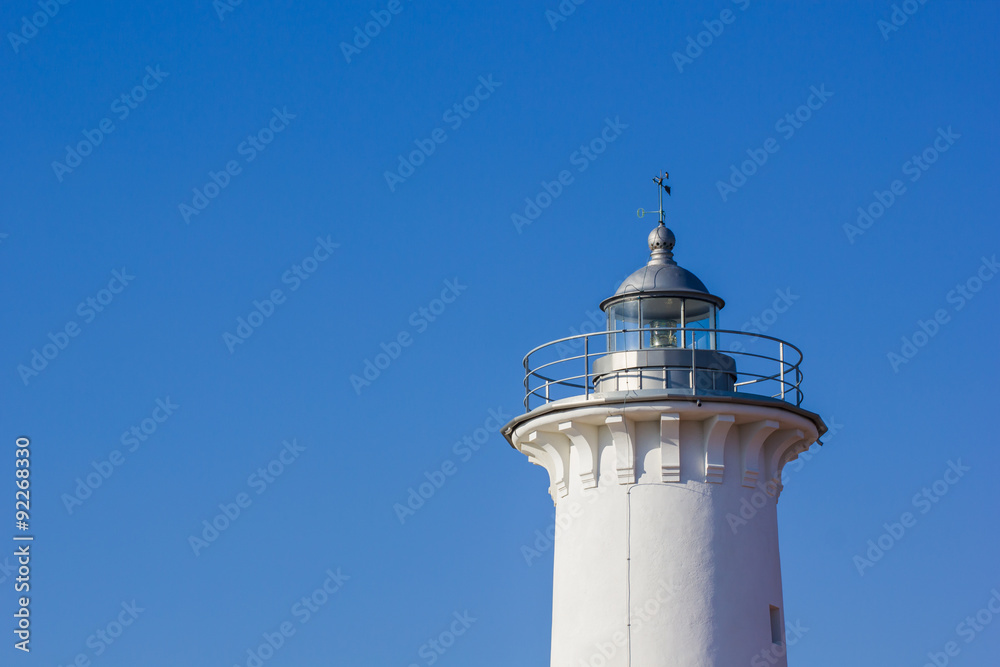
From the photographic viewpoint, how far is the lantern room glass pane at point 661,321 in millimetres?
21766

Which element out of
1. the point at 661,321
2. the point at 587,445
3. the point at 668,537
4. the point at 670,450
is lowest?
the point at 668,537

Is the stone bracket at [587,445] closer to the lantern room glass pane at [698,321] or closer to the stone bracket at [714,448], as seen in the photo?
the stone bracket at [714,448]

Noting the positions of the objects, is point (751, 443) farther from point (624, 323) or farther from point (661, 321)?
point (624, 323)

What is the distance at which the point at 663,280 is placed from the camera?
21734 mm

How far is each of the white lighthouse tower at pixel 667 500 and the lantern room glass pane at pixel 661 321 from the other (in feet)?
0.40

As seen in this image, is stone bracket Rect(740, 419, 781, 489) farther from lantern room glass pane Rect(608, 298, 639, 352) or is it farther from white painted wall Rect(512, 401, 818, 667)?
lantern room glass pane Rect(608, 298, 639, 352)

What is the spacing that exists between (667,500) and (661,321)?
8.81 ft

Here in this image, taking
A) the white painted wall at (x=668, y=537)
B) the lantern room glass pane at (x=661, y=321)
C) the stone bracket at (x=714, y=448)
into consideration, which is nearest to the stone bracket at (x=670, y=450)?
the white painted wall at (x=668, y=537)

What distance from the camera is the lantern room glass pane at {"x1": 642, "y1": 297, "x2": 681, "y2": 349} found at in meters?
21.8

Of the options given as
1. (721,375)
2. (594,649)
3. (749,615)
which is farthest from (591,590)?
(721,375)

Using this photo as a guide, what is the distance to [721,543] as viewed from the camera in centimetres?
2050

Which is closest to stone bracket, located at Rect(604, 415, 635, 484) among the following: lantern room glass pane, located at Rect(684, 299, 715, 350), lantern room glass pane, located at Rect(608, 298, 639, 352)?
lantern room glass pane, located at Rect(608, 298, 639, 352)

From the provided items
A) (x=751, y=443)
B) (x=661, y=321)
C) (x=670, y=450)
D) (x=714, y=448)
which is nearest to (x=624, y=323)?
(x=661, y=321)

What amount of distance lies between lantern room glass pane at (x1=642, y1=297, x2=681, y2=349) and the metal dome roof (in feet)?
0.63
